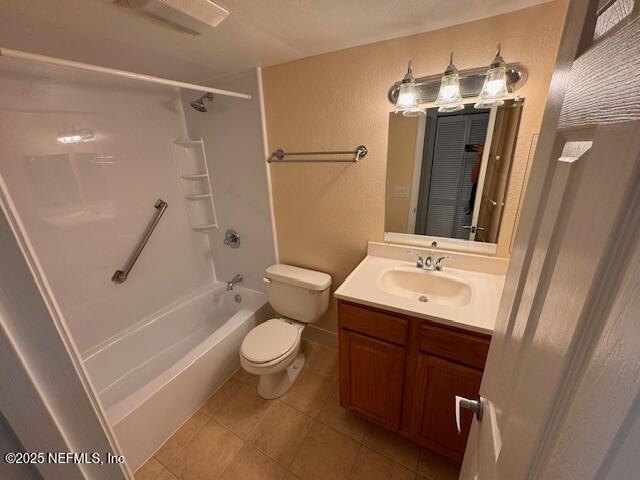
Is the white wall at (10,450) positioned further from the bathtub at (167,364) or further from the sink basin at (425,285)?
the sink basin at (425,285)

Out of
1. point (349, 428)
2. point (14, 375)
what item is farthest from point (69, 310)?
point (349, 428)

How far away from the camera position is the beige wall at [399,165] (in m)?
1.36

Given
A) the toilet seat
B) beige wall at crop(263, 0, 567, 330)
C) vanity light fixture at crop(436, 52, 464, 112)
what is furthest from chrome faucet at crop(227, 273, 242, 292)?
vanity light fixture at crop(436, 52, 464, 112)

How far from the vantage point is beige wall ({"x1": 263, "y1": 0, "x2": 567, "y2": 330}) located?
1.06 meters

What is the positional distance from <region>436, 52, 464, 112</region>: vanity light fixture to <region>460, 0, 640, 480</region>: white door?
800mm

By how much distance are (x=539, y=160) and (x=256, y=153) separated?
5.41ft

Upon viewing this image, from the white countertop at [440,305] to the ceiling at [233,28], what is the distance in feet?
3.87

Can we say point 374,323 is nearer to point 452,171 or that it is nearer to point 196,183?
point 452,171

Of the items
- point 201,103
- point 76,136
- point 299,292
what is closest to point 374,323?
point 299,292

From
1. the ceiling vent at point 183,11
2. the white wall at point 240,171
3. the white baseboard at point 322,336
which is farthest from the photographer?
the white baseboard at point 322,336

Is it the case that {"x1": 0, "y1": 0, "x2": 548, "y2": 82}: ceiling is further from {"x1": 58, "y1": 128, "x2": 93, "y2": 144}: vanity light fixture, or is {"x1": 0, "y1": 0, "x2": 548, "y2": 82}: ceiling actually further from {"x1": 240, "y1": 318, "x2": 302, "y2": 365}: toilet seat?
{"x1": 240, "y1": 318, "x2": 302, "y2": 365}: toilet seat

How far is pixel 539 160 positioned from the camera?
483 mm

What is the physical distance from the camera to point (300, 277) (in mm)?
1732

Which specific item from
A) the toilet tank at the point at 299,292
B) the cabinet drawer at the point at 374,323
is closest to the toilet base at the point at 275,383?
the toilet tank at the point at 299,292
